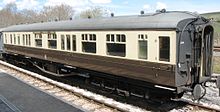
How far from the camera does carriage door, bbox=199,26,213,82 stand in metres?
10.3

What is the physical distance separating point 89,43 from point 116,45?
2131 mm

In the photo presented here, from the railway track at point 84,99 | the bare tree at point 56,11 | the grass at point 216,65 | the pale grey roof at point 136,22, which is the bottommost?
the railway track at point 84,99

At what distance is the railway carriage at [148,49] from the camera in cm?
928

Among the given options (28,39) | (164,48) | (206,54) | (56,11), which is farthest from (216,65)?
(56,11)

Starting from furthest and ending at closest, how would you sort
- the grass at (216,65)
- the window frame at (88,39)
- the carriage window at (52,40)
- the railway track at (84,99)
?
1. the grass at (216,65)
2. the carriage window at (52,40)
3. the window frame at (88,39)
4. the railway track at (84,99)

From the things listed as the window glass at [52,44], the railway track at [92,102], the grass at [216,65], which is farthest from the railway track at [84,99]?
the grass at [216,65]

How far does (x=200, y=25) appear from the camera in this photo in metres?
9.88

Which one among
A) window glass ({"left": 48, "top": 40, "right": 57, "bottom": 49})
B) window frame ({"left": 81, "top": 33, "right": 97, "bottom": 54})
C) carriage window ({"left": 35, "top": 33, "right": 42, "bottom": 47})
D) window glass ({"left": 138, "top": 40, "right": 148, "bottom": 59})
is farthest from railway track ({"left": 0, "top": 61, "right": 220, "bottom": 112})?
carriage window ({"left": 35, "top": 33, "right": 42, "bottom": 47})

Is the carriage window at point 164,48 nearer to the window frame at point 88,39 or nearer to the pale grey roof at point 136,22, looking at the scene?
the pale grey roof at point 136,22

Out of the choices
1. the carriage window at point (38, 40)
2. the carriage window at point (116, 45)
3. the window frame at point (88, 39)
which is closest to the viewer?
the carriage window at point (116, 45)

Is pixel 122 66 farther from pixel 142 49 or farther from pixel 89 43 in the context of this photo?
pixel 89 43

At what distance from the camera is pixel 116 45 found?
11.3 meters

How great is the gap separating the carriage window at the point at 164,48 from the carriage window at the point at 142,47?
2.12ft

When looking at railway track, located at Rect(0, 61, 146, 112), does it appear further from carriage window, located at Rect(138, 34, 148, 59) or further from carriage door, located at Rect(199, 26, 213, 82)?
carriage door, located at Rect(199, 26, 213, 82)
